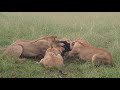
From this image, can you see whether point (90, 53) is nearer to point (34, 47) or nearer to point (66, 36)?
point (34, 47)

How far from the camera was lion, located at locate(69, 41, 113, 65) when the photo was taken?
8.54 m

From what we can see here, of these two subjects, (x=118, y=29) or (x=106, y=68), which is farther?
(x=118, y=29)

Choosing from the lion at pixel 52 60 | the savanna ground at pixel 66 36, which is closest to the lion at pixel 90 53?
the savanna ground at pixel 66 36

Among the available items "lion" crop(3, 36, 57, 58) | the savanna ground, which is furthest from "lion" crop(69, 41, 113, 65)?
"lion" crop(3, 36, 57, 58)

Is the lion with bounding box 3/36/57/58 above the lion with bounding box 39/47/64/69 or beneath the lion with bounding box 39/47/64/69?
above

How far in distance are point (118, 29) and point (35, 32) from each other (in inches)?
127

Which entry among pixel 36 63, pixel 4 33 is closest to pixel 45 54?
pixel 36 63

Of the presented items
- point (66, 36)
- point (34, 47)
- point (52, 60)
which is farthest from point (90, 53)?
point (66, 36)

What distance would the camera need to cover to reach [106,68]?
323 inches

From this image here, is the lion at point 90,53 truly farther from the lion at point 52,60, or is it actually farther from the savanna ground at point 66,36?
the lion at point 52,60

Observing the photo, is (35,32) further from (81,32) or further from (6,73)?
(6,73)

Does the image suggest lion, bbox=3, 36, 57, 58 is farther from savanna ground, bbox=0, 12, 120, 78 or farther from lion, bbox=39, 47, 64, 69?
lion, bbox=39, 47, 64, 69

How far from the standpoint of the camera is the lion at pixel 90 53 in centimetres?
854

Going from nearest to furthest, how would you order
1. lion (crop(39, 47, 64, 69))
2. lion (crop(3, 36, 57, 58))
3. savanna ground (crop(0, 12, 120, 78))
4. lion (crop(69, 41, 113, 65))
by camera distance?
savanna ground (crop(0, 12, 120, 78)), lion (crop(39, 47, 64, 69)), lion (crop(69, 41, 113, 65)), lion (crop(3, 36, 57, 58))
